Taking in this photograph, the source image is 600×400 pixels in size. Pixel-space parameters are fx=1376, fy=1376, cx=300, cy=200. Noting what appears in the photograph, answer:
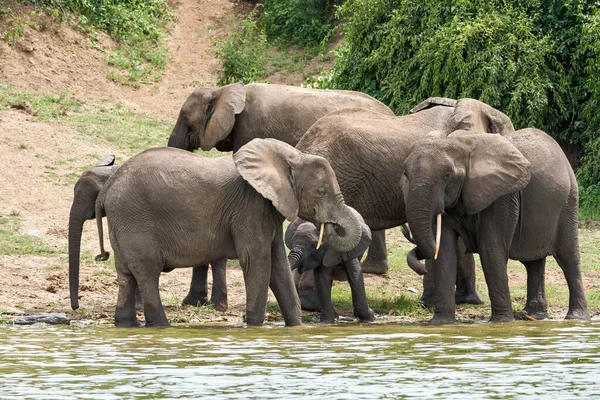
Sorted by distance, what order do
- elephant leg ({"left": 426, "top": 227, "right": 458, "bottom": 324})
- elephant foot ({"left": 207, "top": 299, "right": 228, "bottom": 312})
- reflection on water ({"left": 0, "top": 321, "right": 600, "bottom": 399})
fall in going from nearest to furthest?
reflection on water ({"left": 0, "top": 321, "right": 600, "bottom": 399}) < elephant leg ({"left": 426, "top": 227, "right": 458, "bottom": 324}) < elephant foot ({"left": 207, "top": 299, "right": 228, "bottom": 312})

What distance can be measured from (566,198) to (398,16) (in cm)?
971

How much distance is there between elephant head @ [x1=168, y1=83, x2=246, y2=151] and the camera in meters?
14.7

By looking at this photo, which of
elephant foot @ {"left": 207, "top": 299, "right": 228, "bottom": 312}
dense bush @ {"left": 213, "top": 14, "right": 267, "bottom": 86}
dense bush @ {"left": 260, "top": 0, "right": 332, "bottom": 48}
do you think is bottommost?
elephant foot @ {"left": 207, "top": 299, "right": 228, "bottom": 312}

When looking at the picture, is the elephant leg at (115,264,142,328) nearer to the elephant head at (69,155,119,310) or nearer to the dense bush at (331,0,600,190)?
the elephant head at (69,155,119,310)

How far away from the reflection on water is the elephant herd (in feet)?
1.94

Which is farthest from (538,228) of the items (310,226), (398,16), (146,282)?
(398,16)

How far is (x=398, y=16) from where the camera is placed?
21703 mm

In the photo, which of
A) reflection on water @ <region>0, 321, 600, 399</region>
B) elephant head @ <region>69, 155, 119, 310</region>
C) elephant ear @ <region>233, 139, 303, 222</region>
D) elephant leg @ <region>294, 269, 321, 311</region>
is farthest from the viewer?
elephant leg @ <region>294, 269, 321, 311</region>

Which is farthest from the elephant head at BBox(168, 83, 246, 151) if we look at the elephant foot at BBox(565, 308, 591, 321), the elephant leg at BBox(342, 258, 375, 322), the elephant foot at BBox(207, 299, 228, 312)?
the elephant foot at BBox(565, 308, 591, 321)

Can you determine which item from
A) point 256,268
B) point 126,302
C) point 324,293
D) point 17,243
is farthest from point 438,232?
point 17,243

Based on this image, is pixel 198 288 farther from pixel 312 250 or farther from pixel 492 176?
pixel 492 176

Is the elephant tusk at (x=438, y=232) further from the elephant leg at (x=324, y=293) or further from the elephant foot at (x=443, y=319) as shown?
the elephant leg at (x=324, y=293)

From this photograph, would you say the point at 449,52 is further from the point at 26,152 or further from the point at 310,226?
the point at 310,226

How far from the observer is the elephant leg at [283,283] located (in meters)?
11.7
